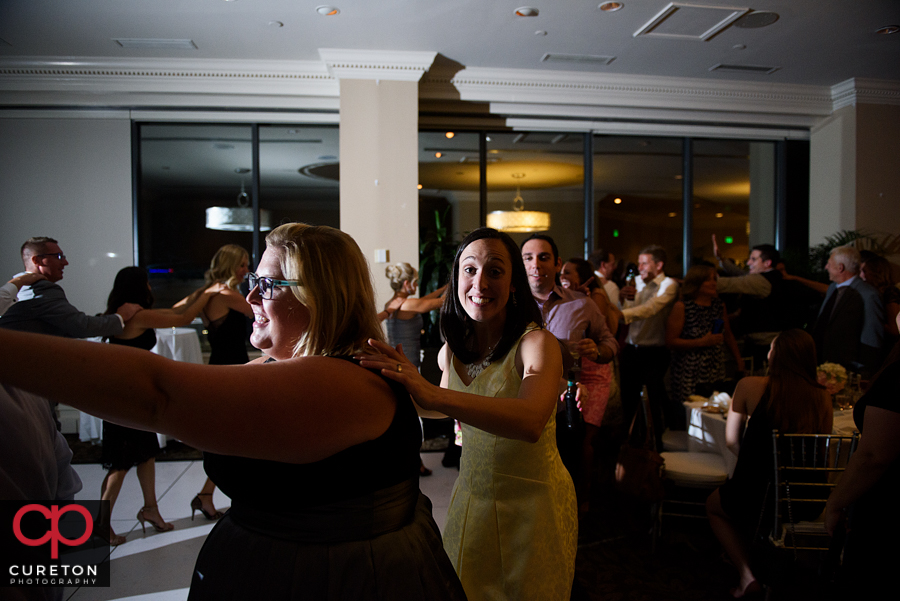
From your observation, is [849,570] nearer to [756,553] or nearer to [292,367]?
[756,553]

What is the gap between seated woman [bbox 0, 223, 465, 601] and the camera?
2.40 ft

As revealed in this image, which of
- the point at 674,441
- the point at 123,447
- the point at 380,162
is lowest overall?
the point at 674,441

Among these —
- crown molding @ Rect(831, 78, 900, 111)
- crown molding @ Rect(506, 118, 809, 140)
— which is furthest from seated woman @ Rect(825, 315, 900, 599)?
crown molding @ Rect(831, 78, 900, 111)

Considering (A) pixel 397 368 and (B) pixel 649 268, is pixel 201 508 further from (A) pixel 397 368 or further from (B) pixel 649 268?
(B) pixel 649 268

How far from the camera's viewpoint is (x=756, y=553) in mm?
2811

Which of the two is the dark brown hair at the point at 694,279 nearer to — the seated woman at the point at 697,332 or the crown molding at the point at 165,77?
the seated woman at the point at 697,332

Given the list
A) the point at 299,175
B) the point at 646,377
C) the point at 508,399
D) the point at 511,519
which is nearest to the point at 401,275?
the point at 646,377

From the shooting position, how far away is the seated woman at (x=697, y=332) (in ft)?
13.5

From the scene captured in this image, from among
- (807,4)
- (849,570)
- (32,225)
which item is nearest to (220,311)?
(849,570)

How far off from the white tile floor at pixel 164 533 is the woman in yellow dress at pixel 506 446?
Answer: 1758 millimetres

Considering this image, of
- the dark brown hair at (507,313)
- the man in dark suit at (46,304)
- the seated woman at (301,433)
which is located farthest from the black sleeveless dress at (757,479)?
the man in dark suit at (46,304)

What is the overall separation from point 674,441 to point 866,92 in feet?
16.9

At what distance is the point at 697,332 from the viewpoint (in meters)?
4.15

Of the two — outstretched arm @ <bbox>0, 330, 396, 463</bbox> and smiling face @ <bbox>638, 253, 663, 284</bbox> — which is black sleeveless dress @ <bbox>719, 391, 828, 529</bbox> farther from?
smiling face @ <bbox>638, 253, 663, 284</bbox>
